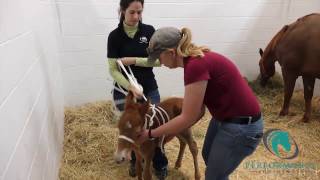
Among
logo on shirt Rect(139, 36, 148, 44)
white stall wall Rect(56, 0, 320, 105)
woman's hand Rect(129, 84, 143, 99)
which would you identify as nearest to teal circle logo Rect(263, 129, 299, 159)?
white stall wall Rect(56, 0, 320, 105)

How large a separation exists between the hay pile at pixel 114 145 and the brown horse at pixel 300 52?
28 centimetres

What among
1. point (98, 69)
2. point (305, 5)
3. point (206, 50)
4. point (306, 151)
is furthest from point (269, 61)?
point (206, 50)

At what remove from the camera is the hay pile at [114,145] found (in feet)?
10.1

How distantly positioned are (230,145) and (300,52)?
8.52ft

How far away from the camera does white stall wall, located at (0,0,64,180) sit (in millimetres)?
1438

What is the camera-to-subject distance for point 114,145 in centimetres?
348

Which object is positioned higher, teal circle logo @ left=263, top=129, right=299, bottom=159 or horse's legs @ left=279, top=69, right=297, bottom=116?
horse's legs @ left=279, top=69, right=297, bottom=116

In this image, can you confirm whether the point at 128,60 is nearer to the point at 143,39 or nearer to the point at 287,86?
the point at 143,39

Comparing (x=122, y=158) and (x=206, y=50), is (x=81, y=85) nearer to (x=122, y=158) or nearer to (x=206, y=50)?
(x=122, y=158)

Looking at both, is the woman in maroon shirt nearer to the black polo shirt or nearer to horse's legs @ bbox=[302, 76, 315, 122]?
the black polo shirt

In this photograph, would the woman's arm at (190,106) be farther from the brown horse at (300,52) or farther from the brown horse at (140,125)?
the brown horse at (300,52)

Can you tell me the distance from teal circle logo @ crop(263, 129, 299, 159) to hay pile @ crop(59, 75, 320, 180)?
0.21 feet

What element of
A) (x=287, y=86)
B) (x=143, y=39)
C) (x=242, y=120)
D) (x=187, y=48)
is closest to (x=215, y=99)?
(x=242, y=120)

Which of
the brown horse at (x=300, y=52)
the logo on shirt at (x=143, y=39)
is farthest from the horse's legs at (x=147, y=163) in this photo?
the brown horse at (x=300, y=52)
